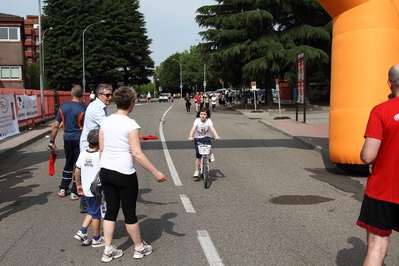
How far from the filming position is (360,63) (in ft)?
30.7

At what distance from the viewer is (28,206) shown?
290 inches

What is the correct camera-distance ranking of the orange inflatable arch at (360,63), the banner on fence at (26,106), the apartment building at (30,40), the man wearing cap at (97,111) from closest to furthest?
the man wearing cap at (97,111) → the orange inflatable arch at (360,63) → the banner on fence at (26,106) → the apartment building at (30,40)

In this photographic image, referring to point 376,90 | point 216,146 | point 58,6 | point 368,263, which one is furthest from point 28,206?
point 58,6

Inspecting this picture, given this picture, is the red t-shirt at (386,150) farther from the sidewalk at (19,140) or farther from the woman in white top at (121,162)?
the sidewalk at (19,140)

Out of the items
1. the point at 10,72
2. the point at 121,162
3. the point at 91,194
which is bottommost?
the point at 91,194

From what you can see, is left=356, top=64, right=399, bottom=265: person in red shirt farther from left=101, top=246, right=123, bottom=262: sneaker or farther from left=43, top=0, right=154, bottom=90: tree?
left=43, top=0, right=154, bottom=90: tree

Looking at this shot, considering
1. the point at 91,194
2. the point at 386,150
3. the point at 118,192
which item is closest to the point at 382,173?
the point at 386,150

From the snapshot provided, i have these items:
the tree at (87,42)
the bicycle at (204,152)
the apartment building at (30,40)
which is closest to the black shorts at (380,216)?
the bicycle at (204,152)

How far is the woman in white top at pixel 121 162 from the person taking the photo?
4594 mm

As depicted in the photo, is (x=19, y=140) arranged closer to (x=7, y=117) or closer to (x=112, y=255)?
(x=7, y=117)

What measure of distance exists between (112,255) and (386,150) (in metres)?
2.91

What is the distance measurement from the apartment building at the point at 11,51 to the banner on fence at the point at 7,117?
3044cm

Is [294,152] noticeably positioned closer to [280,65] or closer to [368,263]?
[368,263]

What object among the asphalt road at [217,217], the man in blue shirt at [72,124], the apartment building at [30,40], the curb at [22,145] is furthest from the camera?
the apartment building at [30,40]
